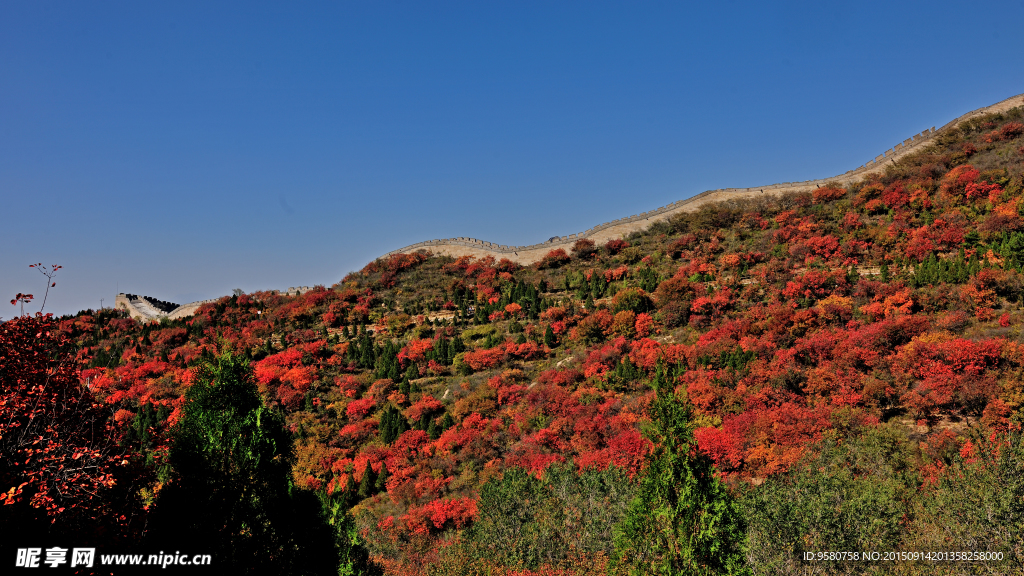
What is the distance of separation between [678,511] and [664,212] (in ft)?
149

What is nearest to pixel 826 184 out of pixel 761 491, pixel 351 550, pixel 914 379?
pixel 914 379

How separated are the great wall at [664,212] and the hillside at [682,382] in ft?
4.21

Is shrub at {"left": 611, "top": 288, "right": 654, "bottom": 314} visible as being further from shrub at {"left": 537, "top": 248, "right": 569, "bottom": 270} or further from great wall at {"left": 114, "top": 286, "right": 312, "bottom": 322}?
great wall at {"left": 114, "top": 286, "right": 312, "bottom": 322}

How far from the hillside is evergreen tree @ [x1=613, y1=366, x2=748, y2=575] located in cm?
10

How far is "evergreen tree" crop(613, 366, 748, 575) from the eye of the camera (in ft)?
38.2

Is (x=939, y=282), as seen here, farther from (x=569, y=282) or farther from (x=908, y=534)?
(x=569, y=282)

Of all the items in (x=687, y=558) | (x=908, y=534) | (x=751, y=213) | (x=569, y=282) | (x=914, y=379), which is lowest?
(x=908, y=534)

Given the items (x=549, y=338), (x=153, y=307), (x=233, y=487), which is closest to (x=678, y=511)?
(x=233, y=487)

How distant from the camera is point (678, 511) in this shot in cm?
1184

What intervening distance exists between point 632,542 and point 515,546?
22.2ft

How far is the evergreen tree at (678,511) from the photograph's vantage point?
11.6m

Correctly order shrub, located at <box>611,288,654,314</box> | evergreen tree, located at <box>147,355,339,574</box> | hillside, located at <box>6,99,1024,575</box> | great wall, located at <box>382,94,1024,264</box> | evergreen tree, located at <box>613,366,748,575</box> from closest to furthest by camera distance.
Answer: evergreen tree, located at <box>147,355,339,574</box> < evergreen tree, located at <box>613,366,748,575</box> < hillside, located at <box>6,99,1024,575</box> < shrub, located at <box>611,288,654,314</box> < great wall, located at <box>382,94,1024,264</box>

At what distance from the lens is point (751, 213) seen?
47.3 meters

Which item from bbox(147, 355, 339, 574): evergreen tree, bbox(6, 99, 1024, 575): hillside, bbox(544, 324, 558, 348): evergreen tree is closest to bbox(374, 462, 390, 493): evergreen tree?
bbox(6, 99, 1024, 575): hillside
